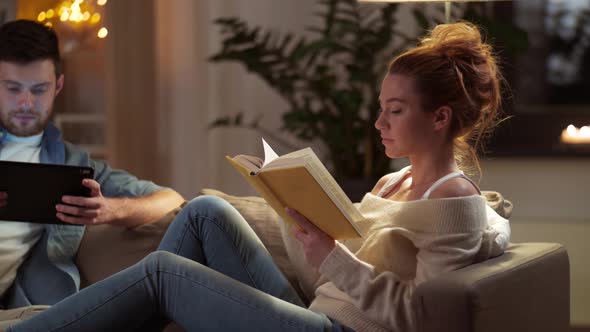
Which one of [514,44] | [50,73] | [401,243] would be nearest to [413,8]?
[514,44]

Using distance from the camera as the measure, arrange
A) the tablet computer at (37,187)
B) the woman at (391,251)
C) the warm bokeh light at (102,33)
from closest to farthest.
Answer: the woman at (391,251), the tablet computer at (37,187), the warm bokeh light at (102,33)

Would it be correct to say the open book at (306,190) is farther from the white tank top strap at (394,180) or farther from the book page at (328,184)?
the white tank top strap at (394,180)

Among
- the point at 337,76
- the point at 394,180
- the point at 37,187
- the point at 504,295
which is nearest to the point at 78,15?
the point at 337,76

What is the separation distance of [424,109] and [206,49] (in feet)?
8.09

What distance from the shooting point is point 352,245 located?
2127mm

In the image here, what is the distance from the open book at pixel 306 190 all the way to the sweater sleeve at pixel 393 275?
0.07m

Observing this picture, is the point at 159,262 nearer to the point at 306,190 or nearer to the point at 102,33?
the point at 306,190

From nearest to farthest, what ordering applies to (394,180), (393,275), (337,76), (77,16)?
(393,275)
(394,180)
(337,76)
(77,16)

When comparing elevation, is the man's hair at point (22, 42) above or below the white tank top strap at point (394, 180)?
above

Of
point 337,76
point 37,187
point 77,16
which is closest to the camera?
point 37,187

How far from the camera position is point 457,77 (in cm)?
200

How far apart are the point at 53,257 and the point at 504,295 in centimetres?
122

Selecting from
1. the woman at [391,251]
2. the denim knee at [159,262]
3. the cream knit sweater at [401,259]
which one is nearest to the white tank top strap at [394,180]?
the woman at [391,251]

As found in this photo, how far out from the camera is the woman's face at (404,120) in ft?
6.57
